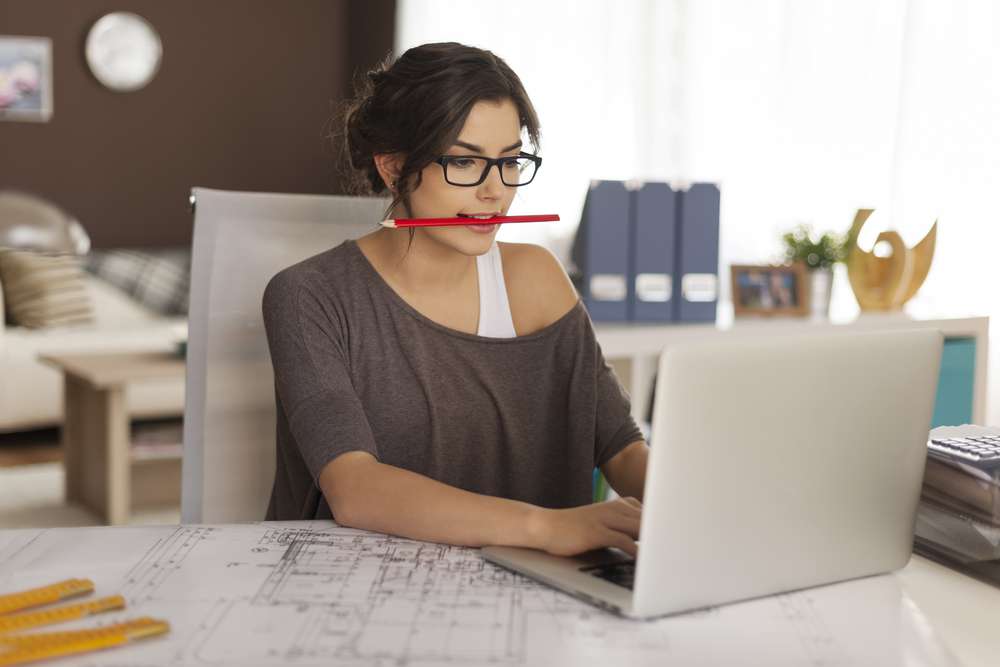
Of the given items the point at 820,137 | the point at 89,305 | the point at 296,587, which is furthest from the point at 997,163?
the point at 89,305

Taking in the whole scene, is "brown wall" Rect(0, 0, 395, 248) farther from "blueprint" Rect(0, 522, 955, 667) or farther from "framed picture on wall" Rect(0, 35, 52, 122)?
"blueprint" Rect(0, 522, 955, 667)

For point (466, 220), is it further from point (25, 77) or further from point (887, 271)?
point (25, 77)

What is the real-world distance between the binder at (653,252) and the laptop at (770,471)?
1.43 m

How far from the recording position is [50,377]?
3990 mm

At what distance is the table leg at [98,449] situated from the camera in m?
3.13

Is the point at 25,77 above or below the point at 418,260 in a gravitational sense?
above

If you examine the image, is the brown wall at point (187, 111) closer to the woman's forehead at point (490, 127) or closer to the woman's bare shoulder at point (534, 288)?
the woman's bare shoulder at point (534, 288)

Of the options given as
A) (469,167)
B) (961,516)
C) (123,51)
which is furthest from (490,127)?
(123,51)

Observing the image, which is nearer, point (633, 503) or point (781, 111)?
point (633, 503)

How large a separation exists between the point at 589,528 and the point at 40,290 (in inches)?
147

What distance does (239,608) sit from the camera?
877mm

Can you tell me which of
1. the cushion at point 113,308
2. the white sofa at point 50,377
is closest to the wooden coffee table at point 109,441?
the white sofa at point 50,377

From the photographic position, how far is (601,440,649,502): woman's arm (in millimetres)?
1408

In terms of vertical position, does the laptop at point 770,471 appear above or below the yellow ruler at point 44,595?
above
